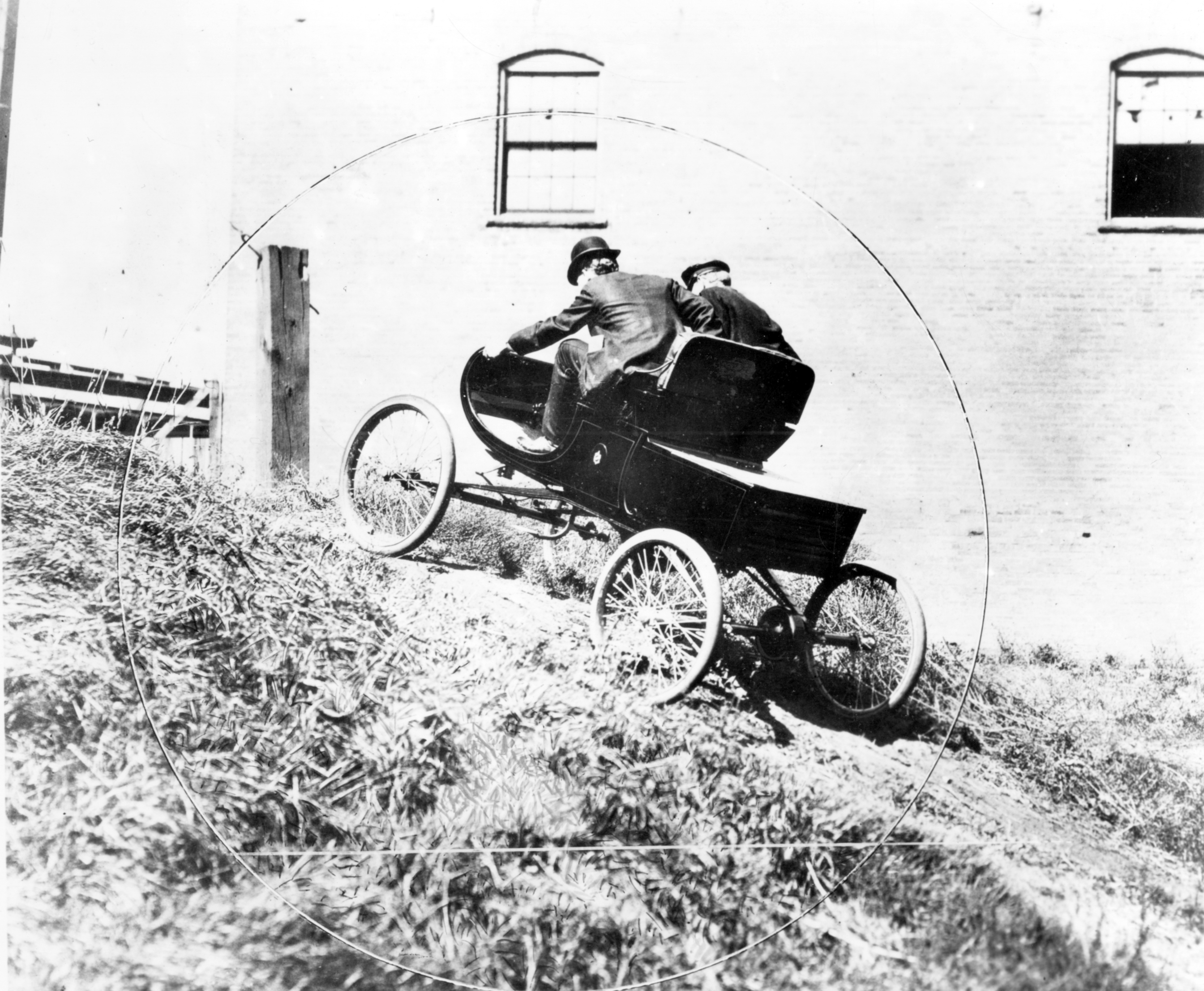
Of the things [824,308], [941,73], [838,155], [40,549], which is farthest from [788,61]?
[40,549]

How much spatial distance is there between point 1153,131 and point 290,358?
133 inches

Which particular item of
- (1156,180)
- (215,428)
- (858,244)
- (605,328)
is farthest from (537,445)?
(1156,180)

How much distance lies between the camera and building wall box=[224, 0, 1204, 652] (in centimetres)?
301

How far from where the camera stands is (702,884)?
2.73 meters

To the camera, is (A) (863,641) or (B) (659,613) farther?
(A) (863,641)

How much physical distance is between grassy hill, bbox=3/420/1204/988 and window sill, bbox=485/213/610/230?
3.48 ft

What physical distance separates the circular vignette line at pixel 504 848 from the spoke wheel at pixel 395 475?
2.61ft

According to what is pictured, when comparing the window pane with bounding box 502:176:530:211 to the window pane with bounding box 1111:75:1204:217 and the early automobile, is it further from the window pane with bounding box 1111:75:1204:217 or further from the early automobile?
the window pane with bounding box 1111:75:1204:217

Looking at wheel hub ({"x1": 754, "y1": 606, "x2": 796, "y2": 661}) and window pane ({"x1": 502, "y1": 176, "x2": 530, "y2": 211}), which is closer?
wheel hub ({"x1": 754, "y1": 606, "x2": 796, "y2": 661})

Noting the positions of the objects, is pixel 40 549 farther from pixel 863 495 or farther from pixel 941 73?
pixel 941 73

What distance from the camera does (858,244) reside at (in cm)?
311

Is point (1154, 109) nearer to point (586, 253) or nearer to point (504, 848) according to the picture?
point (586, 253)

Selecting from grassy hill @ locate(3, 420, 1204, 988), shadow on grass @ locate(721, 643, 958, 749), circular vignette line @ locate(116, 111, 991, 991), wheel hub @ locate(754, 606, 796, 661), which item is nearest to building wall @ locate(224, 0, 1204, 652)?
circular vignette line @ locate(116, 111, 991, 991)

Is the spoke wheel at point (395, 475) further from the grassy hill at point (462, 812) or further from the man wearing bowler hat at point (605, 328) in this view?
the man wearing bowler hat at point (605, 328)
